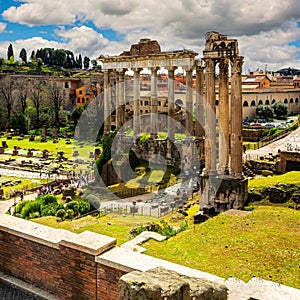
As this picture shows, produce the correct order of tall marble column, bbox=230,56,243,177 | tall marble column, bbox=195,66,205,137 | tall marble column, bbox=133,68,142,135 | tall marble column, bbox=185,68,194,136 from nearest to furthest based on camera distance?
1. tall marble column, bbox=230,56,243,177
2. tall marble column, bbox=195,66,205,137
3. tall marble column, bbox=185,68,194,136
4. tall marble column, bbox=133,68,142,135

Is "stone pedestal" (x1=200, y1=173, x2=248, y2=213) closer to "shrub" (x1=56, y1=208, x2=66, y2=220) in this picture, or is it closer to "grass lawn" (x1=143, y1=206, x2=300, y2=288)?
"grass lawn" (x1=143, y1=206, x2=300, y2=288)

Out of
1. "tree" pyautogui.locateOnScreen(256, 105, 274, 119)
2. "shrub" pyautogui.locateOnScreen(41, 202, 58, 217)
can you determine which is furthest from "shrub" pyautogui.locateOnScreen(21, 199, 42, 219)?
"tree" pyautogui.locateOnScreen(256, 105, 274, 119)

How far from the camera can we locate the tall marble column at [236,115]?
15469 millimetres

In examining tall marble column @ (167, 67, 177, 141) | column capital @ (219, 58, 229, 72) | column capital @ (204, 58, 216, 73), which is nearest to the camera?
column capital @ (204, 58, 216, 73)

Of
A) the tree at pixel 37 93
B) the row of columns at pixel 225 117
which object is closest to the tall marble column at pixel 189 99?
the row of columns at pixel 225 117

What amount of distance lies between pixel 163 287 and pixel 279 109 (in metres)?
58.1

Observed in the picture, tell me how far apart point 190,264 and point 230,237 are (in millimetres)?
2342

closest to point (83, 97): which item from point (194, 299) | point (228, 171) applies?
point (228, 171)

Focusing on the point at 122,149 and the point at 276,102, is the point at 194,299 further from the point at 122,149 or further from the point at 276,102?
the point at 276,102

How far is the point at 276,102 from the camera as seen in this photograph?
62.2 meters

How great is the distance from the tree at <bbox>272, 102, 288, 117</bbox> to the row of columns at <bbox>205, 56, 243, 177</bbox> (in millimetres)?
45000

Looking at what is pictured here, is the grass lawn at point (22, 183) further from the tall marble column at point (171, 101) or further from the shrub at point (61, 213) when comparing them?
the shrub at point (61, 213)

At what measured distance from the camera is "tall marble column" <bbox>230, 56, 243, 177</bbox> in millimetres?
15469

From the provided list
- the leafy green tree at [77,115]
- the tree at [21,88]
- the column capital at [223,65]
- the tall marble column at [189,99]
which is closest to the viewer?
the column capital at [223,65]
